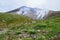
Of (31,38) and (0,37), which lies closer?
(31,38)

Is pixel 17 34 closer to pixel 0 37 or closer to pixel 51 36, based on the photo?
pixel 0 37

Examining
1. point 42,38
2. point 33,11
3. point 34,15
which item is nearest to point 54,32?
point 42,38

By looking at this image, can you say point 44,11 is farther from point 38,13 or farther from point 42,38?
point 42,38

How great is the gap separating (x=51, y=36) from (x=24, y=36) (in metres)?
2.91

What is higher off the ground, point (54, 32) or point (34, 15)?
point (54, 32)

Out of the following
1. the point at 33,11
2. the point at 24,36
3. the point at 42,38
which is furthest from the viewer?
the point at 33,11

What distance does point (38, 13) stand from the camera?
523 feet

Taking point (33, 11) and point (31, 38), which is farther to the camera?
point (33, 11)


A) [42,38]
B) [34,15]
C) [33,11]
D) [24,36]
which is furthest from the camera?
[33,11]

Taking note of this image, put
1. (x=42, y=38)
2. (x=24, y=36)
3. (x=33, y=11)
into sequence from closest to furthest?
(x=42, y=38) → (x=24, y=36) → (x=33, y=11)

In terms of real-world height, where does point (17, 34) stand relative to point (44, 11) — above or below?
above

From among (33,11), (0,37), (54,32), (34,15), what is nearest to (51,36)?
(54,32)

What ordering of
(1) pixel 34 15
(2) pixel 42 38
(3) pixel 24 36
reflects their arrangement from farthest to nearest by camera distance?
(1) pixel 34 15 < (3) pixel 24 36 < (2) pixel 42 38

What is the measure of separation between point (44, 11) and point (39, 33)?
5372 inches
